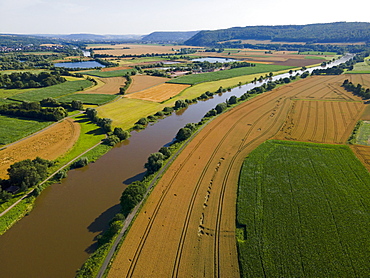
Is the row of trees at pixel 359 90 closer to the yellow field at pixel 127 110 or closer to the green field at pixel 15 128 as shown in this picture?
the yellow field at pixel 127 110

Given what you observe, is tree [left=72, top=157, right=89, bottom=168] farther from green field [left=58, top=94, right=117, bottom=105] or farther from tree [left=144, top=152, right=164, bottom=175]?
green field [left=58, top=94, right=117, bottom=105]

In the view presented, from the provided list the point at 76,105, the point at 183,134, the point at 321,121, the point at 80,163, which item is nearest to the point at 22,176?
the point at 80,163

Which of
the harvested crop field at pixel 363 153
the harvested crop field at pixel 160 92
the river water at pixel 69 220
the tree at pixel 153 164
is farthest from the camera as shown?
the harvested crop field at pixel 160 92

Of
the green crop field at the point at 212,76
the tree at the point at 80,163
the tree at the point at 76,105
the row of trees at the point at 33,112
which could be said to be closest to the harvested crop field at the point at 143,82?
the green crop field at the point at 212,76

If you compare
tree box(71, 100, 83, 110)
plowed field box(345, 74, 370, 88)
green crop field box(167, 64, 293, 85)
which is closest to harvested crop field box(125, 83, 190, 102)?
green crop field box(167, 64, 293, 85)

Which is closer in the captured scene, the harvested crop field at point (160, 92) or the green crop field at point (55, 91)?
the green crop field at point (55, 91)

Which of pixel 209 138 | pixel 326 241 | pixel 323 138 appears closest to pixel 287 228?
pixel 326 241

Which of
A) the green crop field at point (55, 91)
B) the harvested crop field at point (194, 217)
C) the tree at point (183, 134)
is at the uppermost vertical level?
the green crop field at point (55, 91)
